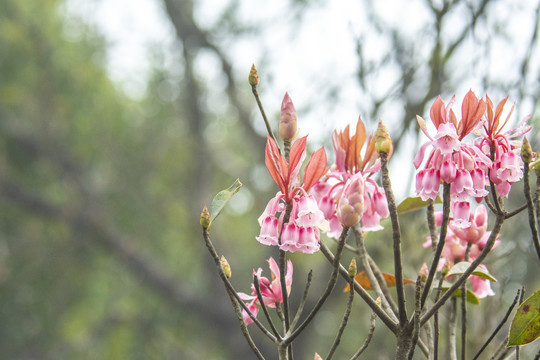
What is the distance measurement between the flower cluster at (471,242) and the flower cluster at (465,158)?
187 mm

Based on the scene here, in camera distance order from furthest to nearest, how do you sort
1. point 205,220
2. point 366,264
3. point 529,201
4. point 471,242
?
1. point 471,242
2. point 366,264
3. point 205,220
4. point 529,201

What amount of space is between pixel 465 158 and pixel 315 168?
0.66 ft

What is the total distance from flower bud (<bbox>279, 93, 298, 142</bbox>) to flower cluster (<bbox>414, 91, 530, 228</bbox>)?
0.18 metres

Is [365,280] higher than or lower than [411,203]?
lower

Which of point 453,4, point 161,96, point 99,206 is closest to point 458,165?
point 453,4

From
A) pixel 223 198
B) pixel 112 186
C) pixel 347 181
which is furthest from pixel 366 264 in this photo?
pixel 112 186

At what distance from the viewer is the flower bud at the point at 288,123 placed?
853 mm

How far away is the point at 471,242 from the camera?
102cm

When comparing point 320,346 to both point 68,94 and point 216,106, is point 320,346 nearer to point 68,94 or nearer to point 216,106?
point 216,106

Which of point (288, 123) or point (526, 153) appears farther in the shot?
point (288, 123)

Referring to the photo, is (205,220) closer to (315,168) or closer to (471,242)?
(315,168)

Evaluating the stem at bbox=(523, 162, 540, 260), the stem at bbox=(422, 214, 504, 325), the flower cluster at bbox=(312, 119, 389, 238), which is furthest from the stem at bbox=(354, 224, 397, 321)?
the stem at bbox=(523, 162, 540, 260)

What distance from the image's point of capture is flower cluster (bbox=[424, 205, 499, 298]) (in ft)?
3.32

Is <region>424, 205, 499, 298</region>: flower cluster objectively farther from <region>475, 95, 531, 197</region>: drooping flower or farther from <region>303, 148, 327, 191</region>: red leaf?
<region>303, 148, 327, 191</region>: red leaf
